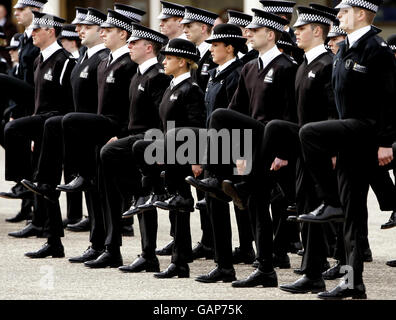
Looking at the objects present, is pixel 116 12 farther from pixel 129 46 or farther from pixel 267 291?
pixel 267 291

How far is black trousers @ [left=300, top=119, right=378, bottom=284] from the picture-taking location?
8922mm

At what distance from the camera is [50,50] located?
40.5 feet

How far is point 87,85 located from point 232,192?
256cm

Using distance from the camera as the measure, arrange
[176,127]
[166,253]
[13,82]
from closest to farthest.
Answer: [176,127] → [166,253] → [13,82]

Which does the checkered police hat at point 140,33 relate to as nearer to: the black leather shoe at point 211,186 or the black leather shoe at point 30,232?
the black leather shoe at point 211,186

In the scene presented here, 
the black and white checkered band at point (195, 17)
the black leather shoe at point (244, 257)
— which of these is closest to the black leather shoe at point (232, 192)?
the black leather shoe at point (244, 257)

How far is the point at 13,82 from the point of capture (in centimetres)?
1311

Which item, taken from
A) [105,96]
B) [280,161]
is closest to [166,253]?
[105,96]

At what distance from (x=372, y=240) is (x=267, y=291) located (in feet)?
12.7

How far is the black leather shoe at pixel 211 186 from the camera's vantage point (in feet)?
31.8

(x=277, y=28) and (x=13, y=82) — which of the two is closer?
(x=277, y=28)

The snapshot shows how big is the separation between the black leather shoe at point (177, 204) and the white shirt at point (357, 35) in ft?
6.66

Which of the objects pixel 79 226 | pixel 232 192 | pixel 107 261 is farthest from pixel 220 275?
pixel 79 226

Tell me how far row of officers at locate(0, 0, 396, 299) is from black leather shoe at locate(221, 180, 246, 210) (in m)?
0.01
